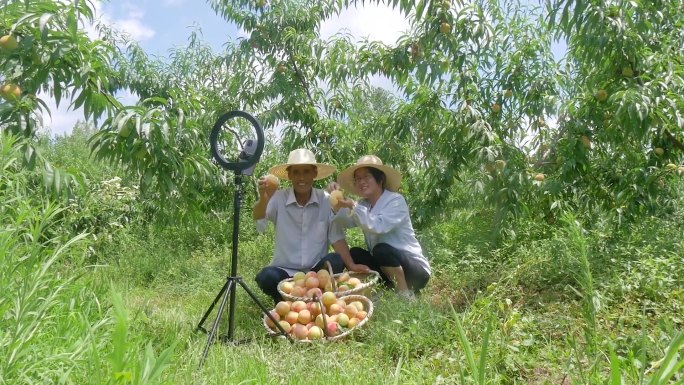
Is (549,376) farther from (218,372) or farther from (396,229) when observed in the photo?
(396,229)

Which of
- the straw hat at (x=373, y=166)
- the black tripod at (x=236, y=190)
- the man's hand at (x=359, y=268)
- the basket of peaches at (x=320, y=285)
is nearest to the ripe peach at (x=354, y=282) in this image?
the basket of peaches at (x=320, y=285)

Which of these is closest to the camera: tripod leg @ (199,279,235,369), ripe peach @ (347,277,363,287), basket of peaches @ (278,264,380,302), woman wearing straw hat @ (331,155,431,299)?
tripod leg @ (199,279,235,369)

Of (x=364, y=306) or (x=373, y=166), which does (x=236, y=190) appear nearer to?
(x=364, y=306)

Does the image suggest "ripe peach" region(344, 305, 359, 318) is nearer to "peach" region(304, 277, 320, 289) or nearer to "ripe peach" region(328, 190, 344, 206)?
"peach" region(304, 277, 320, 289)

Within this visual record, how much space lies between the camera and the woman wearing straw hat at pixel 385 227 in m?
3.60

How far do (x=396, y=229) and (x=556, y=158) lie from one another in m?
1.72

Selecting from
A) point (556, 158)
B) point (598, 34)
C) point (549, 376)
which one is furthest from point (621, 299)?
point (556, 158)

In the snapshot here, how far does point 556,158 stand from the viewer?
4.81 metres

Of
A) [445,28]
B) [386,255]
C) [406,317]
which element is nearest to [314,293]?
[406,317]

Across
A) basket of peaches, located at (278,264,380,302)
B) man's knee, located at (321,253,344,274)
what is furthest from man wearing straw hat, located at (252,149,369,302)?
basket of peaches, located at (278,264,380,302)

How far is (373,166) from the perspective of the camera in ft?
12.6

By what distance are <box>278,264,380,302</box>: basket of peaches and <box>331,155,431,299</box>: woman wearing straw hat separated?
0.19m

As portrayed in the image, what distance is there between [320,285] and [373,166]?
856mm

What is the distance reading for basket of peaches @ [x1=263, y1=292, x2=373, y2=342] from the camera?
295 centimetres
